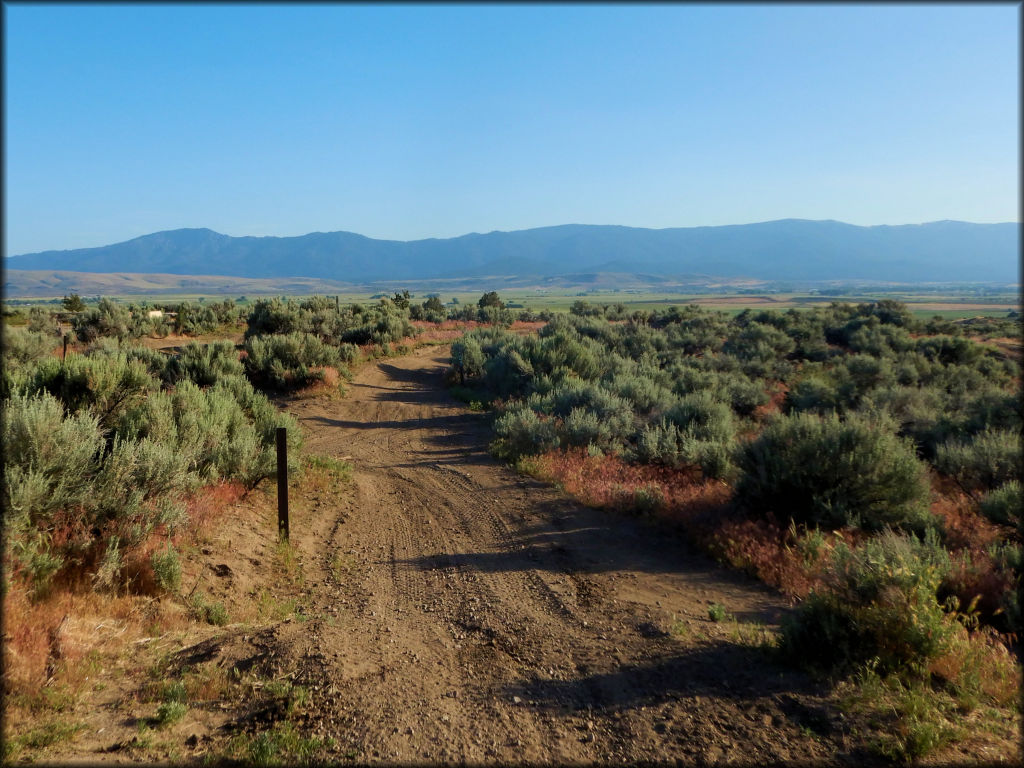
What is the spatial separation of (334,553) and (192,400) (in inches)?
127

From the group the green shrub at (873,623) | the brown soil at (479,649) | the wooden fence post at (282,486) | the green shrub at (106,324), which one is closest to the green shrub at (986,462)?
the brown soil at (479,649)

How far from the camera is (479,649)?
502 cm

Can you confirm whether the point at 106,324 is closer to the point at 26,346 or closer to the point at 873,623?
the point at 26,346

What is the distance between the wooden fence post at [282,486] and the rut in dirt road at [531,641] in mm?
501

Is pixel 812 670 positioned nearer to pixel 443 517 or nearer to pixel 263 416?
pixel 443 517

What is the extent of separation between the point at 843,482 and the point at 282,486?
7.57 m

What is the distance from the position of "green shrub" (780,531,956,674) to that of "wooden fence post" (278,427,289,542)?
5893 millimetres

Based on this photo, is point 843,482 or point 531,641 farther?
point 843,482

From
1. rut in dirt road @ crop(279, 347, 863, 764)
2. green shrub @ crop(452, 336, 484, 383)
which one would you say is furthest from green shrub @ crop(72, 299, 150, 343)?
rut in dirt road @ crop(279, 347, 863, 764)

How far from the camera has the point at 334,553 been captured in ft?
23.9

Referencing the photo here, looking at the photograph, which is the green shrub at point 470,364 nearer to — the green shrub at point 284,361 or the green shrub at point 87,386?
the green shrub at point 284,361

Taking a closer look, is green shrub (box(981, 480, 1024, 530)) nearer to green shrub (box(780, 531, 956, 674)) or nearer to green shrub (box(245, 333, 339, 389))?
green shrub (box(780, 531, 956, 674))

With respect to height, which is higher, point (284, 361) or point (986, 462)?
point (284, 361)

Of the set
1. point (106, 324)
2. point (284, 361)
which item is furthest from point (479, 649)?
point (106, 324)
